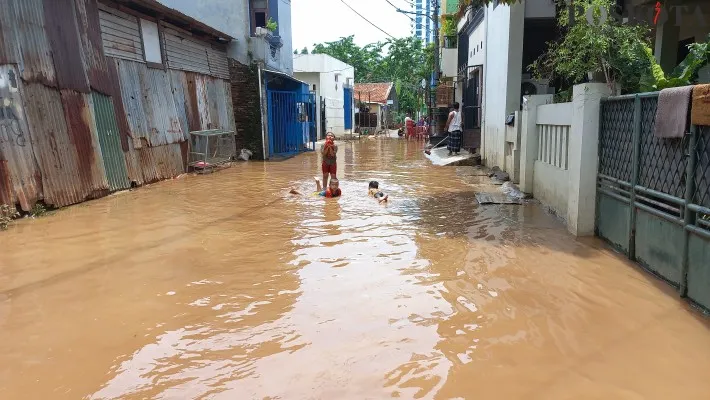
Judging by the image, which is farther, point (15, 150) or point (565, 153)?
point (15, 150)

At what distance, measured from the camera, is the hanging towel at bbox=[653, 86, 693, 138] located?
4379mm

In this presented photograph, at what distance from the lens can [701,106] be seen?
13.6 feet

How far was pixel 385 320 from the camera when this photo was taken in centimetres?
407

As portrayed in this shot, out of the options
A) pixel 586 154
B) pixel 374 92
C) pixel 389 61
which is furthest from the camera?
pixel 389 61

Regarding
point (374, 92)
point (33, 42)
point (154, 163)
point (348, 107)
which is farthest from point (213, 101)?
point (374, 92)

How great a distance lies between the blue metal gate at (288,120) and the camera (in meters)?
19.6

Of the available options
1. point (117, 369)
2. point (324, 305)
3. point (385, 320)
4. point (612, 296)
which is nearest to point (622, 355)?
point (612, 296)

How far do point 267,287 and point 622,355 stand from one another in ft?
9.88

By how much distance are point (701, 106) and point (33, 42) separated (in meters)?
9.28

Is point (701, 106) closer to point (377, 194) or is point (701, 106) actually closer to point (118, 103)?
point (377, 194)

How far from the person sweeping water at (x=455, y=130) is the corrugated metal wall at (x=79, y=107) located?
824 centimetres

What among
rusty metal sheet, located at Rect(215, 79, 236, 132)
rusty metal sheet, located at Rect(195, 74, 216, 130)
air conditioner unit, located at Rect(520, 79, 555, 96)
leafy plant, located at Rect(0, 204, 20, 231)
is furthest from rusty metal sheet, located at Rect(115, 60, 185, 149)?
air conditioner unit, located at Rect(520, 79, 555, 96)

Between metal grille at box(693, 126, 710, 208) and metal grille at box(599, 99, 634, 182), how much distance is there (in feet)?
4.48

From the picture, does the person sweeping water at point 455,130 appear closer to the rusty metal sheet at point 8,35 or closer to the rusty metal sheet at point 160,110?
the rusty metal sheet at point 160,110
